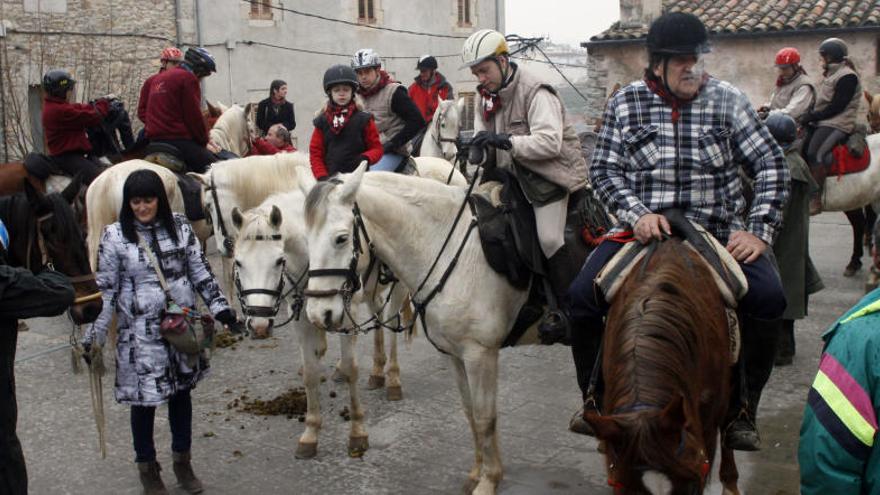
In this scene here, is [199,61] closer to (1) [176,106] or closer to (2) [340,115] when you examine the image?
(1) [176,106]

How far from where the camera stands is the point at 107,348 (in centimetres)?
864

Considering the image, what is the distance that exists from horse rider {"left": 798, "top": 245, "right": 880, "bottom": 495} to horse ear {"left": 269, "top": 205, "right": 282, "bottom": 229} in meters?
3.69

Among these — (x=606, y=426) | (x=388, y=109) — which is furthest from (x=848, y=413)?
(x=388, y=109)

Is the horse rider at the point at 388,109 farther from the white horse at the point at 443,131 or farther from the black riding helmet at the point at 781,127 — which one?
the white horse at the point at 443,131

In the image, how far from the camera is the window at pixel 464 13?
90.5 feet

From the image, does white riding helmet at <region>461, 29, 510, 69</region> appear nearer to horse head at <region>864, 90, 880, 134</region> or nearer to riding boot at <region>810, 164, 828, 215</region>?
riding boot at <region>810, 164, 828, 215</region>

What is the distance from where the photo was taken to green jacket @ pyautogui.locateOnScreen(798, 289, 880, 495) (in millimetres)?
2258

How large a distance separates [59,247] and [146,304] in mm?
665

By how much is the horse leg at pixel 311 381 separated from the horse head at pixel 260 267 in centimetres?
49

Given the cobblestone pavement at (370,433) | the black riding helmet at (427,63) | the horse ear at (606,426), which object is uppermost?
the black riding helmet at (427,63)

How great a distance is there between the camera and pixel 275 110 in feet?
42.9

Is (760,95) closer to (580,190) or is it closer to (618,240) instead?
(580,190)

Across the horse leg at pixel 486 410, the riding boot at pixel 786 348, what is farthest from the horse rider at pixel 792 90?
the horse leg at pixel 486 410

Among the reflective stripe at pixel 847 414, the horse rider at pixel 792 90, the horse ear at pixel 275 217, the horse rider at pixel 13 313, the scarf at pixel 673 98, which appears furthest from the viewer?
the horse rider at pixel 792 90
